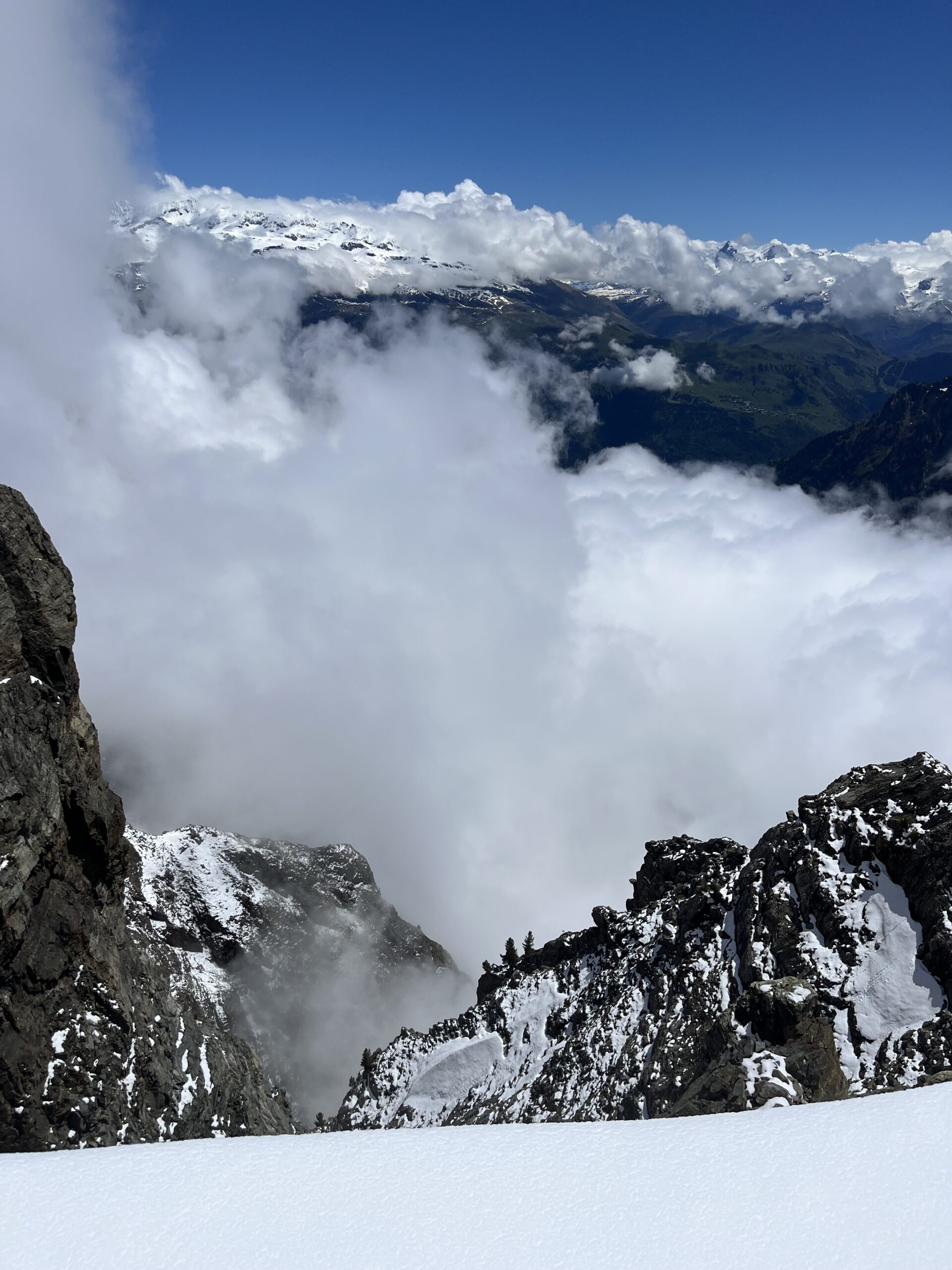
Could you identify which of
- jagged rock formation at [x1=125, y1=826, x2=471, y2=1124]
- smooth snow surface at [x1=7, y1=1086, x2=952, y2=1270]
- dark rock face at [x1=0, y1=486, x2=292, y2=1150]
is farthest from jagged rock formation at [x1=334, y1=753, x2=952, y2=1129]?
jagged rock formation at [x1=125, y1=826, x2=471, y2=1124]

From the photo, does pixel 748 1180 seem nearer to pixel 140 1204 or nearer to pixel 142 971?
pixel 140 1204

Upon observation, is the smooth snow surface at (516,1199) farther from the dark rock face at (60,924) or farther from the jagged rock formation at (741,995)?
the dark rock face at (60,924)

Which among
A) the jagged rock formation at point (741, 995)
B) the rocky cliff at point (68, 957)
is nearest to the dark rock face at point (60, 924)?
the rocky cliff at point (68, 957)

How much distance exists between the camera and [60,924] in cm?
4206

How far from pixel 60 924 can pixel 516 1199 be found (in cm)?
3635

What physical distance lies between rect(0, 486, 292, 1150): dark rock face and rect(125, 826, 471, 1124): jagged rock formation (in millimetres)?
80736

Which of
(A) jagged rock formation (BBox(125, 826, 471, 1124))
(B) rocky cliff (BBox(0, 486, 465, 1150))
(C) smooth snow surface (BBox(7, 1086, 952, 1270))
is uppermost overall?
(A) jagged rock formation (BBox(125, 826, 471, 1124))

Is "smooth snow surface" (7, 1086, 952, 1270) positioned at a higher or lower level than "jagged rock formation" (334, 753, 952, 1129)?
lower

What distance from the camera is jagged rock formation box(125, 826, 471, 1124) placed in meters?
138

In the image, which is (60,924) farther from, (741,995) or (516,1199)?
(741,995)

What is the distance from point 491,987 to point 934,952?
70.6 metres

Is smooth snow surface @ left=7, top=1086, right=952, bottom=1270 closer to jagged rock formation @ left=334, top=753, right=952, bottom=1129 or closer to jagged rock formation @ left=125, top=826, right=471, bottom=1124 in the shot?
jagged rock formation @ left=334, top=753, right=952, bottom=1129

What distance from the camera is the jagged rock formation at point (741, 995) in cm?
4975

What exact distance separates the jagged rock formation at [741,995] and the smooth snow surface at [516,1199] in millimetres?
20117
